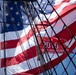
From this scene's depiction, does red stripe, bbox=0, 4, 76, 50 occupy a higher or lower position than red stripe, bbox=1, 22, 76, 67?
higher

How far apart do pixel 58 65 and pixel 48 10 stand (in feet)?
3.74

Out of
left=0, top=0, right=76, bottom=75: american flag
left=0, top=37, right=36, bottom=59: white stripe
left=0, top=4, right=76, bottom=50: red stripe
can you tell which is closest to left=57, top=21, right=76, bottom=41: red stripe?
left=0, top=0, right=76, bottom=75: american flag

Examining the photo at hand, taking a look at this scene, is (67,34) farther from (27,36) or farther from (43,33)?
(27,36)

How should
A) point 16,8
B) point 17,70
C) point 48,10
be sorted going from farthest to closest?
point 16,8
point 48,10
point 17,70

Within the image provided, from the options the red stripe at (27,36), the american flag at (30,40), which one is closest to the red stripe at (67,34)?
the american flag at (30,40)

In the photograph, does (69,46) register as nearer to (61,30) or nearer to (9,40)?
(61,30)

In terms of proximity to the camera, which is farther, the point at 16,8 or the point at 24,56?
the point at 16,8

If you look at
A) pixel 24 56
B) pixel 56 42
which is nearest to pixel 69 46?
Result: pixel 56 42

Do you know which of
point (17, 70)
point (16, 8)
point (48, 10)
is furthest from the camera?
point (16, 8)

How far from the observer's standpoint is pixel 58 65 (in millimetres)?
7145

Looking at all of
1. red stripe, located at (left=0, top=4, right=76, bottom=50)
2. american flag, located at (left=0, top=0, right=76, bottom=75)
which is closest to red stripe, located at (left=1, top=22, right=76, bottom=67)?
american flag, located at (left=0, top=0, right=76, bottom=75)

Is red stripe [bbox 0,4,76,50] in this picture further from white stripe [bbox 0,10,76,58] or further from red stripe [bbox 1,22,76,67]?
red stripe [bbox 1,22,76,67]

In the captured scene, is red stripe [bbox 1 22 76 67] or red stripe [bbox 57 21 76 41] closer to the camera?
red stripe [bbox 1 22 76 67]

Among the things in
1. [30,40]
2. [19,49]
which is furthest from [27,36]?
[19,49]
